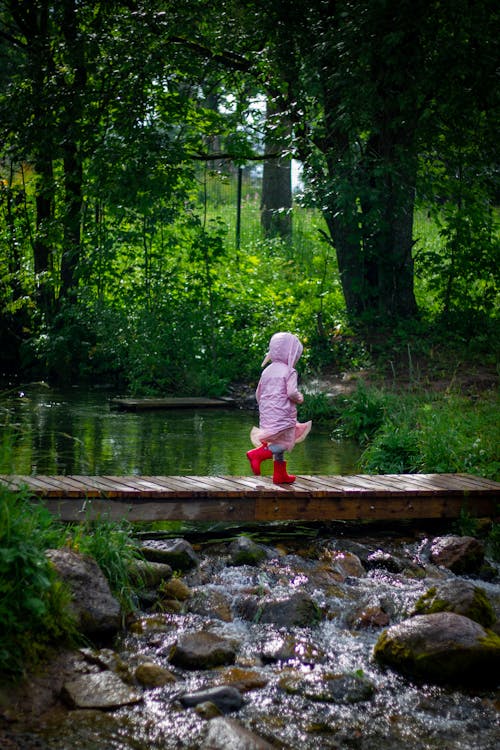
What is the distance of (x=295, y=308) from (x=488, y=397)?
6.80 m

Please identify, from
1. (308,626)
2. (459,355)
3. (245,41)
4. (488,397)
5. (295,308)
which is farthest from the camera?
(295,308)

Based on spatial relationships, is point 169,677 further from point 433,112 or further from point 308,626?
point 433,112

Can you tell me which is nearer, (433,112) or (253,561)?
(253,561)

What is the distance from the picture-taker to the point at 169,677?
5.11 m

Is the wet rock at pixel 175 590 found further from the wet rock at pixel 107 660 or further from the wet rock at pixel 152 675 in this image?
the wet rock at pixel 152 675

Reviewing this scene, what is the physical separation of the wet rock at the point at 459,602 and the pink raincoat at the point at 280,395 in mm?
2204

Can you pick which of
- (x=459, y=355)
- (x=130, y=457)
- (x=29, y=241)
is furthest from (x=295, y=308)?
(x=130, y=457)

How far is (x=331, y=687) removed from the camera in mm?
5172

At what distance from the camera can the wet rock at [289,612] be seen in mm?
6059

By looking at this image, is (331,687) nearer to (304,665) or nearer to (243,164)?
(304,665)

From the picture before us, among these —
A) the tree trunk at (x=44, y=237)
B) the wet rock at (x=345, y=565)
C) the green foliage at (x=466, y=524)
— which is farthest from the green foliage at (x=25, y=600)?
the tree trunk at (x=44, y=237)

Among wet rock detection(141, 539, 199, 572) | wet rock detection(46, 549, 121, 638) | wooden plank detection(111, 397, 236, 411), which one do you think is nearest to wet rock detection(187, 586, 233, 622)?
wet rock detection(141, 539, 199, 572)

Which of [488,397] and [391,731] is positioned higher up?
[488,397]

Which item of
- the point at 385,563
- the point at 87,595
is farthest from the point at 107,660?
the point at 385,563
